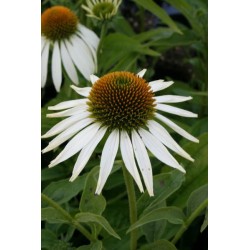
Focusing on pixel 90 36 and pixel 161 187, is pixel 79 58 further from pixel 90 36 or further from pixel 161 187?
pixel 161 187

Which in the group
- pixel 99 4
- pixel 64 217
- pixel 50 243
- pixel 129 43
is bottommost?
pixel 50 243

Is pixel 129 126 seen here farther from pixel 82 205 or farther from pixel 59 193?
pixel 59 193

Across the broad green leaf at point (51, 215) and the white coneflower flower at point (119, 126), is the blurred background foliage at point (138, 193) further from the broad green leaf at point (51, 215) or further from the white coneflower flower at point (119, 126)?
the white coneflower flower at point (119, 126)

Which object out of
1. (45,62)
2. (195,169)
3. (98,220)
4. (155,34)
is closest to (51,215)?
(98,220)

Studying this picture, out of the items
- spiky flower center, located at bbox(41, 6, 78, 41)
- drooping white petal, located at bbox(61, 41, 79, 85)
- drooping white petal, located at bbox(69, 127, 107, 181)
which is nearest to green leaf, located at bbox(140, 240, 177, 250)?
drooping white petal, located at bbox(69, 127, 107, 181)

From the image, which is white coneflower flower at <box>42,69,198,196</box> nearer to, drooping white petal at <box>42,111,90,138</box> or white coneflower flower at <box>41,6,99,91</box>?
drooping white petal at <box>42,111,90,138</box>
